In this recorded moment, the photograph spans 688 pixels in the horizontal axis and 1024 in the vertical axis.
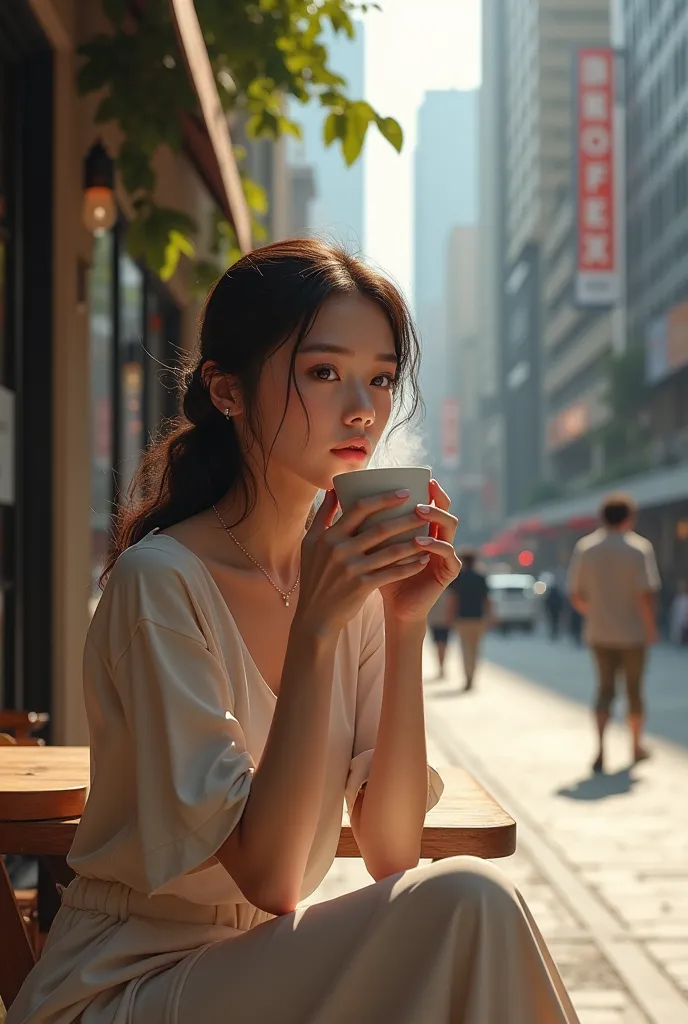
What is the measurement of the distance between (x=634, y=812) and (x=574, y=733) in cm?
431

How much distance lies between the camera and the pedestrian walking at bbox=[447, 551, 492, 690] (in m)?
16.6

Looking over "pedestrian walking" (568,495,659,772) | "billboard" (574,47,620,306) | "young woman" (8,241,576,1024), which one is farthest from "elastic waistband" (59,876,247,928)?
"billboard" (574,47,620,306)

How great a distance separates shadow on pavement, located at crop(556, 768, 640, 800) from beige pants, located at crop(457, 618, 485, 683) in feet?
23.6

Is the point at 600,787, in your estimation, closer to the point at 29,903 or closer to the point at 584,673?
the point at 29,903

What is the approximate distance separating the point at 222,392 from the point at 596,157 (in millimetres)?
47739

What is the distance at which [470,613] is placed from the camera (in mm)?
16656

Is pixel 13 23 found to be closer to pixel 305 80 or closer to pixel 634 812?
pixel 305 80

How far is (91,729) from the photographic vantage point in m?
1.95

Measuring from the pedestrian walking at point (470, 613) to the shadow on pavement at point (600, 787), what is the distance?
723 centimetres

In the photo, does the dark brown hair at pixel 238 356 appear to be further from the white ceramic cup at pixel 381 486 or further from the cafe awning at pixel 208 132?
the cafe awning at pixel 208 132

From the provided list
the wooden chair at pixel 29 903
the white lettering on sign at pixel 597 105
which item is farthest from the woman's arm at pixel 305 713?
the white lettering on sign at pixel 597 105

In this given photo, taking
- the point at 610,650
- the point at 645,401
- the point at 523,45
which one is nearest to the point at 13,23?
the point at 610,650

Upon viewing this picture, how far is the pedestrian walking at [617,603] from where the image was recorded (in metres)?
9.59

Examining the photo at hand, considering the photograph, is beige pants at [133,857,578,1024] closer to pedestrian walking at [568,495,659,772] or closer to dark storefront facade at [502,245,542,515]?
pedestrian walking at [568,495,659,772]
